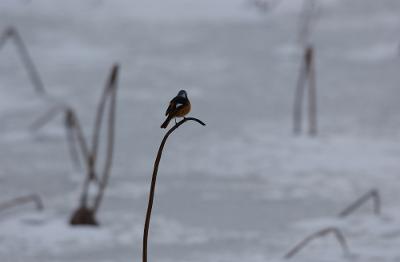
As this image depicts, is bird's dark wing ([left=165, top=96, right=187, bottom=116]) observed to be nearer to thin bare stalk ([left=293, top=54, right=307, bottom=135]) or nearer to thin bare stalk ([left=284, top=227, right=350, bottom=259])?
thin bare stalk ([left=284, top=227, right=350, bottom=259])

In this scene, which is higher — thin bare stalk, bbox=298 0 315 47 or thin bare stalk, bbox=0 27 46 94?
thin bare stalk, bbox=298 0 315 47

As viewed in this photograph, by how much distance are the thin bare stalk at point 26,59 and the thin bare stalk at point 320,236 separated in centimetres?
223

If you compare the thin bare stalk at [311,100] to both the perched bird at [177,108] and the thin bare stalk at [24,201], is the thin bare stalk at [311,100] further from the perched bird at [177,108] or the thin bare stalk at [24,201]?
the perched bird at [177,108]

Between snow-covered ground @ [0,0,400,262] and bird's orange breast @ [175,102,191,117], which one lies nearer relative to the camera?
bird's orange breast @ [175,102,191,117]

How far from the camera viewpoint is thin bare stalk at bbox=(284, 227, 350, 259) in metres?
2.79

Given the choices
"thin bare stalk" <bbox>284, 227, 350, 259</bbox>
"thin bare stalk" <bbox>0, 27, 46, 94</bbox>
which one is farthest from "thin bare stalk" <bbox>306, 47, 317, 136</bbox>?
"thin bare stalk" <bbox>0, 27, 46, 94</bbox>

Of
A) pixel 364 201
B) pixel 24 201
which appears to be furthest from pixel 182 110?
pixel 364 201

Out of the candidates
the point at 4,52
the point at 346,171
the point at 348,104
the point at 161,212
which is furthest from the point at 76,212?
the point at 4,52

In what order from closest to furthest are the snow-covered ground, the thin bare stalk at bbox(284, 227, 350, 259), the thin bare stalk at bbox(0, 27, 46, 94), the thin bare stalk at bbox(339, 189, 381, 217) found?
the thin bare stalk at bbox(284, 227, 350, 259) < the snow-covered ground < the thin bare stalk at bbox(339, 189, 381, 217) < the thin bare stalk at bbox(0, 27, 46, 94)

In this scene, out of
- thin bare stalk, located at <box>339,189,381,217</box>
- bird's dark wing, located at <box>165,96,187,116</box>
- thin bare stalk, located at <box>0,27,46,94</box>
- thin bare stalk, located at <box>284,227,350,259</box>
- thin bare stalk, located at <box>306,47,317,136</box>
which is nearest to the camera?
bird's dark wing, located at <box>165,96,187,116</box>

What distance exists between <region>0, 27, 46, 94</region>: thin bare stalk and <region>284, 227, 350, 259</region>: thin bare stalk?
2227 millimetres

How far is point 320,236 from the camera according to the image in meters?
3.10

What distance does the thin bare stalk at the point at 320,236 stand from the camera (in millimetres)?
2795

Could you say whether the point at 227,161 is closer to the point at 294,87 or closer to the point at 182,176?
the point at 182,176
